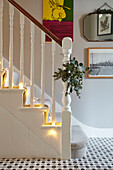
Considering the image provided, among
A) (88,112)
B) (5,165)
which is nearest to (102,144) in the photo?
(88,112)

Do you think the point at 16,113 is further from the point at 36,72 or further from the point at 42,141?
the point at 36,72

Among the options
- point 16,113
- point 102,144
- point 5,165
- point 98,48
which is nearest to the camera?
point 5,165

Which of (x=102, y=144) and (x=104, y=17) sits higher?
(x=104, y=17)

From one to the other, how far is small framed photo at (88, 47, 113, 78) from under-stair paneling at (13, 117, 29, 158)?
1.73 metres

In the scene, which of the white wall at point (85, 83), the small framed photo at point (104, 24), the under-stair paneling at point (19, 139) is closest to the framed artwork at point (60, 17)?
the white wall at point (85, 83)

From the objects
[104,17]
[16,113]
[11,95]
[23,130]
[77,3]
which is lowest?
[23,130]

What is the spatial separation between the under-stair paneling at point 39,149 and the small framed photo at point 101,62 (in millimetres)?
1665

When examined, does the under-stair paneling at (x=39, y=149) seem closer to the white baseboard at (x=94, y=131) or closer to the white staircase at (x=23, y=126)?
the white staircase at (x=23, y=126)

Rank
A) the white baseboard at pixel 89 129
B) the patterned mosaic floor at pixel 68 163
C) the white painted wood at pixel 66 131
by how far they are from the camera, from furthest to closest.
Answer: the white baseboard at pixel 89 129, the white painted wood at pixel 66 131, the patterned mosaic floor at pixel 68 163

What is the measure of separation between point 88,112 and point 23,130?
156cm

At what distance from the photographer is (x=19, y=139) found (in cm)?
228

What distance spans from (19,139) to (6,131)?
20cm

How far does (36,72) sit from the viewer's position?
3.43 metres

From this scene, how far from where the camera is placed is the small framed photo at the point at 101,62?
341 centimetres
